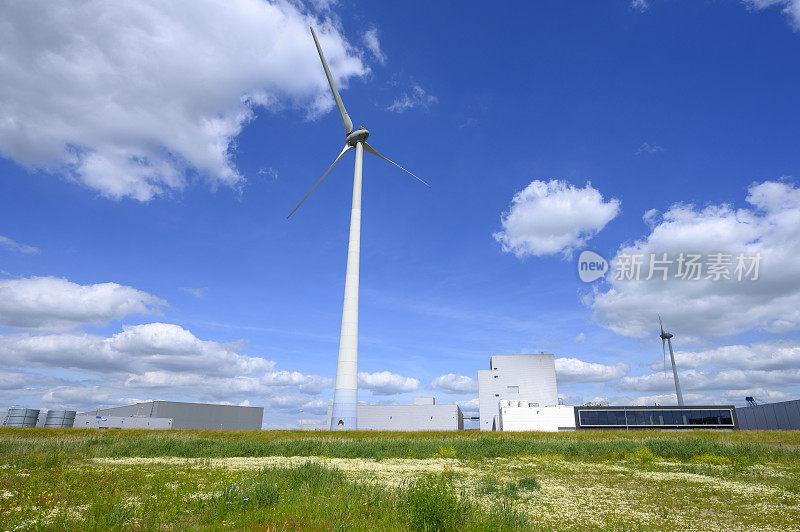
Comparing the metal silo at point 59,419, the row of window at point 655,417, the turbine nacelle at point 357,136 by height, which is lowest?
the metal silo at point 59,419

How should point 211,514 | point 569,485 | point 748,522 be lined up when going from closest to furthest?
point 211,514 < point 748,522 < point 569,485

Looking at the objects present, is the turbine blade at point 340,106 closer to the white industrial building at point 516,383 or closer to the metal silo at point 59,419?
the white industrial building at point 516,383

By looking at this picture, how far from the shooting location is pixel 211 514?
14.2m

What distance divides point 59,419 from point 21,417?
799 cm

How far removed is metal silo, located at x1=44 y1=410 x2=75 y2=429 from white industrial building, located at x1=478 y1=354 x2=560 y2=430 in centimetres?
10435

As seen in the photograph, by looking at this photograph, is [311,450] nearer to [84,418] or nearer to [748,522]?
[748,522]

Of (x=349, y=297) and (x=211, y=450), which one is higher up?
(x=349, y=297)

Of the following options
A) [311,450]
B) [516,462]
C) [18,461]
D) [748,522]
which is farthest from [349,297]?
[748,522]

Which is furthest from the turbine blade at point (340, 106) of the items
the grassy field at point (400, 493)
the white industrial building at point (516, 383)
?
the white industrial building at point (516, 383)

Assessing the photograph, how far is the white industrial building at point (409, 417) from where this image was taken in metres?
126

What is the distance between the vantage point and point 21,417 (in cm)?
9081

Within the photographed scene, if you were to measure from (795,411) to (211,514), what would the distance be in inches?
5893

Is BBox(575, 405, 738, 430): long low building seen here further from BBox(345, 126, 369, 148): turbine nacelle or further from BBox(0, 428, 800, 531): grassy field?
BBox(345, 126, 369, 148): turbine nacelle

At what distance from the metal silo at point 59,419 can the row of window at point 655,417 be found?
12412 cm
